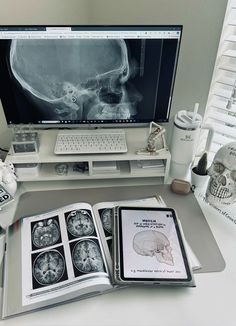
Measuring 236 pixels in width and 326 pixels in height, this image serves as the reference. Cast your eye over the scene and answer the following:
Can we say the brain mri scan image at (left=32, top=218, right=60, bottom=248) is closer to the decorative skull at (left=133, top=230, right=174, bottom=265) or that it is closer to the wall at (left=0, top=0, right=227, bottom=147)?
the decorative skull at (left=133, top=230, right=174, bottom=265)

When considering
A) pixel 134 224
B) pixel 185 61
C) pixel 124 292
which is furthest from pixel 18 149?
pixel 185 61

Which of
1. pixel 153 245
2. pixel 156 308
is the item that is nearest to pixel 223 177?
pixel 153 245

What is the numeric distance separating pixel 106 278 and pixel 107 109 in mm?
539

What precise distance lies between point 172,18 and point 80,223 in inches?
30.5

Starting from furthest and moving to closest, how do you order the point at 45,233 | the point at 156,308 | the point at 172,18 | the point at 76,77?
the point at 172,18 < the point at 76,77 < the point at 45,233 < the point at 156,308

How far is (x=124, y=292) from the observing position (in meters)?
0.73

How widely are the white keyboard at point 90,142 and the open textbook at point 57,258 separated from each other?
205 millimetres

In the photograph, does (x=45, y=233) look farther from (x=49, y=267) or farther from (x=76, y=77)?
(x=76, y=77)

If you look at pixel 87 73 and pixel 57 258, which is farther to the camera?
pixel 87 73

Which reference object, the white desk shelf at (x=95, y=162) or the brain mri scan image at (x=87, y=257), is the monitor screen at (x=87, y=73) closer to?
the white desk shelf at (x=95, y=162)

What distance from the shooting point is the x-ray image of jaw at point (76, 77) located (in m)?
0.86

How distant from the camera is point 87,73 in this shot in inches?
35.8

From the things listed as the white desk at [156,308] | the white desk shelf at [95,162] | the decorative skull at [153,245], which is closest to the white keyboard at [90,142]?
the white desk shelf at [95,162]

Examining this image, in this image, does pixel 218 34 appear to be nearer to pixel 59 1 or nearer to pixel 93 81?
pixel 93 81
